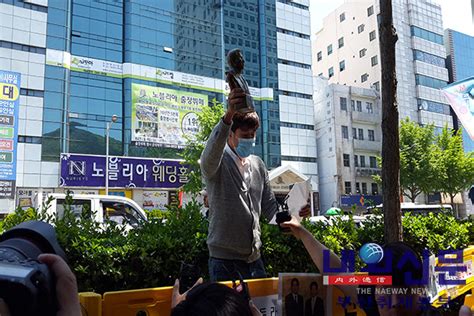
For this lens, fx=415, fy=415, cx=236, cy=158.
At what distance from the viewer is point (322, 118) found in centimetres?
3906

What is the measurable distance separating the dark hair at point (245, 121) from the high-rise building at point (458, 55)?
169 ft

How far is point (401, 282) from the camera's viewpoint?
1574 millimetres

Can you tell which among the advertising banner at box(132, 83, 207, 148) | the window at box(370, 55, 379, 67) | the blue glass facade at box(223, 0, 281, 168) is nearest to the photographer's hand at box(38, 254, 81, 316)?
the advertising banner at box(132, 83, 207, 148)

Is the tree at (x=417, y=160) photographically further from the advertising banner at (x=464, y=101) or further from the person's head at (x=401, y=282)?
the person's head at (x=401, y=282)

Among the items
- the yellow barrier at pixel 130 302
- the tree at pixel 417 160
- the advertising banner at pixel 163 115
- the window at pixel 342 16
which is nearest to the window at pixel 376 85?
the window at pixel 342 16

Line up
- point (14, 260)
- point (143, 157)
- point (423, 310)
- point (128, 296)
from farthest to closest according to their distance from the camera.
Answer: point (143, 157), point (128, 296), point (423, 310), point (14, 260)

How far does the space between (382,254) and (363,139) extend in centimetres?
3885

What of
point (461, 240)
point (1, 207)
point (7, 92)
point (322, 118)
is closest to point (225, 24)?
point (322, 118)

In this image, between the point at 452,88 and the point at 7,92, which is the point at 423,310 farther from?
the point at 7,92

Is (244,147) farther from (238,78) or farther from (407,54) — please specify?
(407,54)

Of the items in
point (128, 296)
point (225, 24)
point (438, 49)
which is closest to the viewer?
point (128, 296)

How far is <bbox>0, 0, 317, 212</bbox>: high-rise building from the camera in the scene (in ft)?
89.7

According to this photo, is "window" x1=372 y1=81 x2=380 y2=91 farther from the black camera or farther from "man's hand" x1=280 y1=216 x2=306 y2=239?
the black camera

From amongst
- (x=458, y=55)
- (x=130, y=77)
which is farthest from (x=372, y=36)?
(x=130, y=77)
